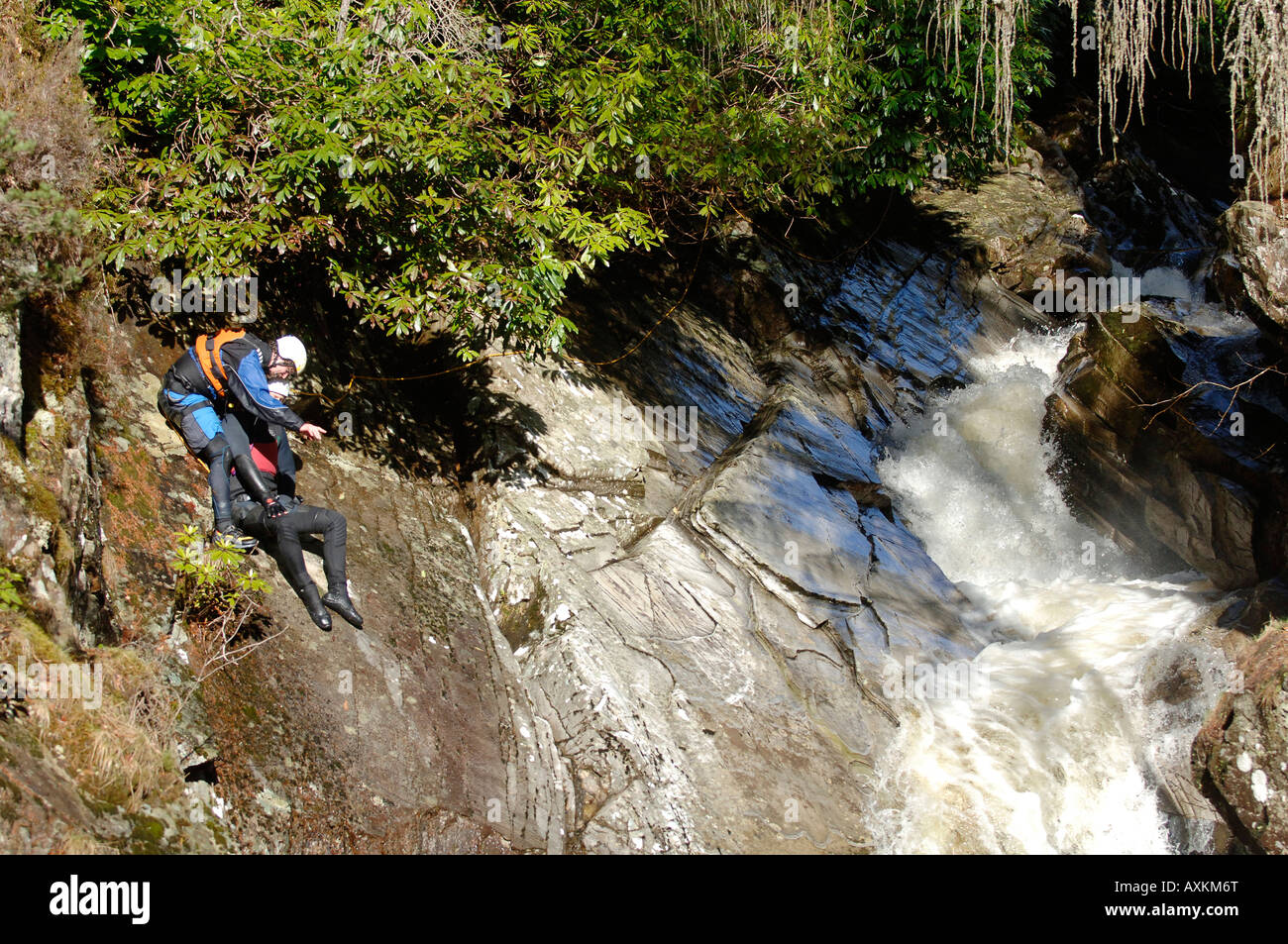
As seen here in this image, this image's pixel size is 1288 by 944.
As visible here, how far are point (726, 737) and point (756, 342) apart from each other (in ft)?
22.3

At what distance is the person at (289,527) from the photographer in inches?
224

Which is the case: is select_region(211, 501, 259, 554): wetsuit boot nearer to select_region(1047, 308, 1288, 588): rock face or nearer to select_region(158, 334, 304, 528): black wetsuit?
select_region(158, 334, 304, 528): black wetsuit

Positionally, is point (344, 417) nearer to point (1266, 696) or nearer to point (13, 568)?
point (13, 568)

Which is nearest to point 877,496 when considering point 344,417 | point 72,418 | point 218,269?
point 344,417

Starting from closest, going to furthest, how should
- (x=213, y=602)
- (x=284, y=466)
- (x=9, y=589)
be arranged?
(x=9, y=589) → (x=213, y=602) → (x=284, y=466)

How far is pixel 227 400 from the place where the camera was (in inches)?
234

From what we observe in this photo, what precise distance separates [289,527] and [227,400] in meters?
1.00

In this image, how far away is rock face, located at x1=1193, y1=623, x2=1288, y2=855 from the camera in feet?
21.1

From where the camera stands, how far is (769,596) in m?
7.72

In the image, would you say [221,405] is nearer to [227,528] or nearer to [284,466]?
[284,466]

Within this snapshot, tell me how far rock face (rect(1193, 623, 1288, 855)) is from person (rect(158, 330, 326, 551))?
6891 mm

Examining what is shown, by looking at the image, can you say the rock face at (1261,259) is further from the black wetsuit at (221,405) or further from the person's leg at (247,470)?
the person's leg at (247,470)

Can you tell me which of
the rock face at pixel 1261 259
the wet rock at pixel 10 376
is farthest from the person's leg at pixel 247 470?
the rock face at pixel 1261 259

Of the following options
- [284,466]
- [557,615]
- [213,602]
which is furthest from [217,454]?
[557,615]
